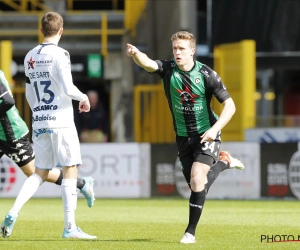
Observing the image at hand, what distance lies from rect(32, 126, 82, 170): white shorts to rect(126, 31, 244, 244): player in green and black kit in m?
0.99

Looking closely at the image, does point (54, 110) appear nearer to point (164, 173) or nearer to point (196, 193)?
point (196, 193)

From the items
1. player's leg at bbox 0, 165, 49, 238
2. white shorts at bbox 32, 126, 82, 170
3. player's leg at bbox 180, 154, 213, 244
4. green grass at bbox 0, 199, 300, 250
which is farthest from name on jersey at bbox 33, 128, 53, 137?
player's leg at bbox 180, 154, 213, 244

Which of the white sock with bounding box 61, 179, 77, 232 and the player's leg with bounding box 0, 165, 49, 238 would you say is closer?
the player's leg with bounding box 0, 165, 49, 238

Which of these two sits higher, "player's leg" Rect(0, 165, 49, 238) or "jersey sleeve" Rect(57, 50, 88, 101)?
"jersey sleeve" Rect(57, 50, 88, 101)

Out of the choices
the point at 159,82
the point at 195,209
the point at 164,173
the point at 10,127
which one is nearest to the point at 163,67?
the point at 195,209

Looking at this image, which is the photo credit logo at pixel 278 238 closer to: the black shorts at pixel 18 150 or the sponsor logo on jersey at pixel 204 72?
the sponsor logo on jersey at pixel 204 72

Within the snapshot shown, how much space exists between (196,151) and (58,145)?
1307 millimetres

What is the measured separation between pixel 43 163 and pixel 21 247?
102 cm

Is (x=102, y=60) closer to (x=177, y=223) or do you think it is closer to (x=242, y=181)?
(x=242, y=181)

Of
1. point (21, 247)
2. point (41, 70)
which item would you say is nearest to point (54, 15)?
point (41, 70)

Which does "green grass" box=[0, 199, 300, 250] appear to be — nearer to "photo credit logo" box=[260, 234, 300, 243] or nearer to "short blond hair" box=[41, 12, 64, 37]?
"photo credit logo" box=[260, 234, 300, 243]

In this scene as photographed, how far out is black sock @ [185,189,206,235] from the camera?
27.8ft

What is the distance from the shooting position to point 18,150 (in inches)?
405

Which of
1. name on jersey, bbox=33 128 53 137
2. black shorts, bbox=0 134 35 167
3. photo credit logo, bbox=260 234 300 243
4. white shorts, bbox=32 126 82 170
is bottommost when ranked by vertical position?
photo credit logo, bbox=260 234 300 243
